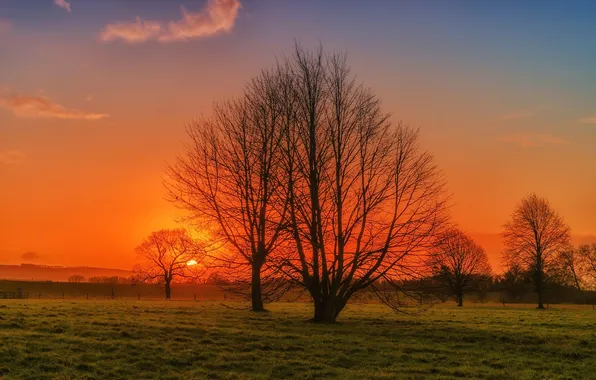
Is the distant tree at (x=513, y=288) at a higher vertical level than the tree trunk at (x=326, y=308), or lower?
lower

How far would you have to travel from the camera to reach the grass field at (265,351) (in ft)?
52.1

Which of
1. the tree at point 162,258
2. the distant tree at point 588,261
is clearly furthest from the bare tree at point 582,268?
the tree at point 162,258

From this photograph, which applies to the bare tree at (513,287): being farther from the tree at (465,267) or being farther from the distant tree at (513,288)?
the tree at (465,267)

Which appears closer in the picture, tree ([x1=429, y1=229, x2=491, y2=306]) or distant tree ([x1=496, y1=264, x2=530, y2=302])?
tree ([x1=429, y1=229, x2=491, y2=306])

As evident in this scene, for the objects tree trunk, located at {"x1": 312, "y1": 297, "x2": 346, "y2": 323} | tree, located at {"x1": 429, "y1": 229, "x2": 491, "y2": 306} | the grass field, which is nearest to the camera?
the grass field

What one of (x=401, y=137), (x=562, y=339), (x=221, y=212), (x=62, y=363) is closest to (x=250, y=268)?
(x=221, y=212)

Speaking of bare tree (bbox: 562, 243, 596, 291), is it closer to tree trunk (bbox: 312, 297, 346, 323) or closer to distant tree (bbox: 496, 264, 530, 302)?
distant tree (bbox: 496, 264, 530, 302)

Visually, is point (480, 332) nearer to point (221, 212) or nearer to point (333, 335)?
point (333, 335)

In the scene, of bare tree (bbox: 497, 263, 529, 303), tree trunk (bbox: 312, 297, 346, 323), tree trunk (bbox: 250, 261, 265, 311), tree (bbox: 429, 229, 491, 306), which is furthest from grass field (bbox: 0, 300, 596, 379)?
bare tree (bbox: 497, 263, 529, 303)

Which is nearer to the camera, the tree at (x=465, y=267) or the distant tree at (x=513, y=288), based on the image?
the tree at (x=465, y=267)

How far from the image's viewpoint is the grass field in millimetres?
15867

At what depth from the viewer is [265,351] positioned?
19.2 metres

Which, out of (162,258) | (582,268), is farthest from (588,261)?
(162,258)

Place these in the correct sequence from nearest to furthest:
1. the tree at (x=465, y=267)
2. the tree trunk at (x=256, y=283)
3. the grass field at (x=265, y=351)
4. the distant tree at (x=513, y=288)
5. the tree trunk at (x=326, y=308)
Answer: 1. the grass field at (x=265, y=351)
2. the tree trunk at (x=326, y=308)
3. the tree trunk at (x=256, y=283)
4. the tree at (x=465, y=267)
5. the distant tree at (x=513, y=288)
